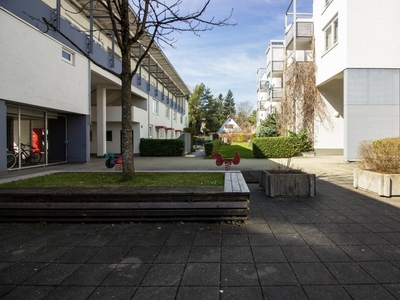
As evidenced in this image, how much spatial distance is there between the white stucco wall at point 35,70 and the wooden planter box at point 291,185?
32.0 ft

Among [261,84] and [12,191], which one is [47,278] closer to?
[12,191]

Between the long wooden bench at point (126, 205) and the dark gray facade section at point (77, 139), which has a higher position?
the dark gray facade section at point (77, 139)

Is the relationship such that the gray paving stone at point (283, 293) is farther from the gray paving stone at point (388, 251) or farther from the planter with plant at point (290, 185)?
the planter with plant at point (290, 185)

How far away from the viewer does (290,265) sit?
3.11 meters

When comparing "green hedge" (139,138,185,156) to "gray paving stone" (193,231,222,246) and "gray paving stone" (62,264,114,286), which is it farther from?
"gray paving stone" (62,264,114,286)

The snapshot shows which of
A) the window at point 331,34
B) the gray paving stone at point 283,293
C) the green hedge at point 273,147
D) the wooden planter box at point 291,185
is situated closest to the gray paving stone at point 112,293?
the gray paving stone at point 283,293

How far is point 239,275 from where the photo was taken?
289 cm

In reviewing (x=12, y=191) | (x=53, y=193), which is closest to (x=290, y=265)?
(x=53, y=193)

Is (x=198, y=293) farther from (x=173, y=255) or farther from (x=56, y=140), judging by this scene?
(x=56, y=140)

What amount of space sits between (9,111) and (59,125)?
395cm

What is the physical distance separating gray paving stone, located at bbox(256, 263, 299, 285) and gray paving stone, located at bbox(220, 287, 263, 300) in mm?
185

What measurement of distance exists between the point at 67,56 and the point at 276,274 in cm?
1464

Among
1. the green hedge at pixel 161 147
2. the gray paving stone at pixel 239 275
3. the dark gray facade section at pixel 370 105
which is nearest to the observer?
the gray paving stone at pixel 239 275

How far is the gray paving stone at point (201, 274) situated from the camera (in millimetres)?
2756
